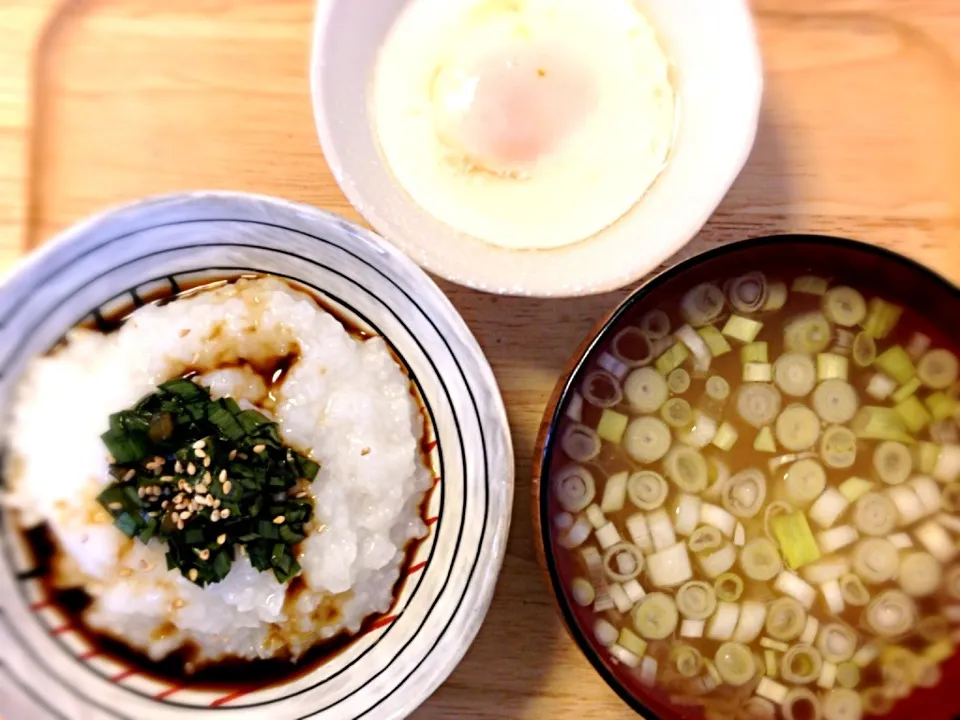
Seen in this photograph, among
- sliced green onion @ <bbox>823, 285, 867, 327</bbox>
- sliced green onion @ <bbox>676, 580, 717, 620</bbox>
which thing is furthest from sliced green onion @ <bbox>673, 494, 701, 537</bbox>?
sliced green onion @ <bbox>823, 285, 867, 327</bbox>

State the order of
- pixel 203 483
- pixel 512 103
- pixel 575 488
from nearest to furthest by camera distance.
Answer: pixel 203 483
pixel 575 488
pixel 512 103

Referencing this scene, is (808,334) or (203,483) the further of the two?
(808,334)

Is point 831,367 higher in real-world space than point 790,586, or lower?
higher

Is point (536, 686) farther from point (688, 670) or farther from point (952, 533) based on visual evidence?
point (952, 533)

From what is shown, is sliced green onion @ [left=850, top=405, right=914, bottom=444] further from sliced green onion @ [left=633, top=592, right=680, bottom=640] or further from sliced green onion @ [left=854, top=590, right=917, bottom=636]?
sliced green onion @ [left=633, top=592, right=680, bottom=640]

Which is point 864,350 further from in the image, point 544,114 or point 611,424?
point 544,114

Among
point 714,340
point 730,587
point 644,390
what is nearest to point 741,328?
point 714,340

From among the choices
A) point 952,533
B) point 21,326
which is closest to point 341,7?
point 21,326
